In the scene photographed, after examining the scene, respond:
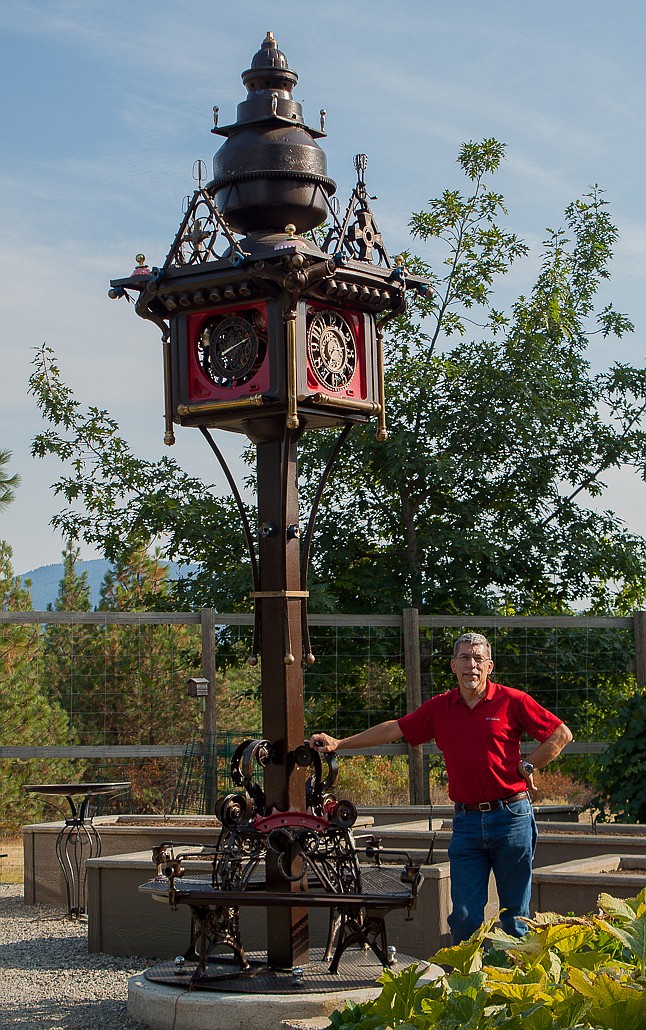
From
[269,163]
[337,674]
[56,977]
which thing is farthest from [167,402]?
[337,674]

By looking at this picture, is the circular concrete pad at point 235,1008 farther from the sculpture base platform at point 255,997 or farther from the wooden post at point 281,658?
the wooden post at point 281,658

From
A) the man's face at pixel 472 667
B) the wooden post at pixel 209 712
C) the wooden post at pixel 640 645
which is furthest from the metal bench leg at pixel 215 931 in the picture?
the wooden post at pixel 640 645

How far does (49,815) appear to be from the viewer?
55.6ft

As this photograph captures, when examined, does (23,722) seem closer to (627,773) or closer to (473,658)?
(627,773)

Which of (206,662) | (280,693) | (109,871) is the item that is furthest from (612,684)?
(280,693)

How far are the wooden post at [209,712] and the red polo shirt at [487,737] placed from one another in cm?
488

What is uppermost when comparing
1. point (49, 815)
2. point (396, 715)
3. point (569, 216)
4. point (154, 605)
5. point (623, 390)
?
point (569, 216)

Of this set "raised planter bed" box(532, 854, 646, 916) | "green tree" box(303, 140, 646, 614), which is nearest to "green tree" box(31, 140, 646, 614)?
"green tree" box(303, 140, 646, 614)

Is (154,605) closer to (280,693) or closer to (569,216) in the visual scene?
(569,216)

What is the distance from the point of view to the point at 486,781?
5.49 metres

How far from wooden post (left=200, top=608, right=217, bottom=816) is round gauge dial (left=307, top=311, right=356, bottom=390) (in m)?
5.04

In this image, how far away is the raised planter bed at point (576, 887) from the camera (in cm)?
614

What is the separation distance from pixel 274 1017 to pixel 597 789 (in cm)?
504

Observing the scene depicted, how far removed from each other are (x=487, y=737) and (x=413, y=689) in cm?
514
